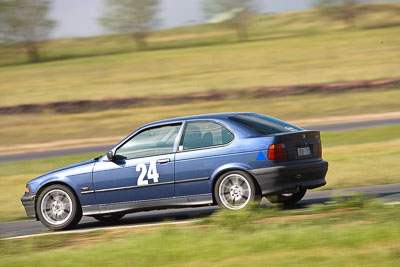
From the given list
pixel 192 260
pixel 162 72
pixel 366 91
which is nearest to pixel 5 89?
pixel 162 72

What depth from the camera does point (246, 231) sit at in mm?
6820

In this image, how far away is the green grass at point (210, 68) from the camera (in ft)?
134

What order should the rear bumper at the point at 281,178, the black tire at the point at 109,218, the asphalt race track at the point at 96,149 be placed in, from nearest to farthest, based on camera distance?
the rear bumper at the point at 281,178 < the black tire at the point at 109,218 < the asphalt race track at the point at 96,149

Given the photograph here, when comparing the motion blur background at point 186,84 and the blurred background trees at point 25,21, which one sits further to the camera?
the blurred background trees at point 25,21

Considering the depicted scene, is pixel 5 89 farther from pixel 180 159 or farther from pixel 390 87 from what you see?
pixel 180 159

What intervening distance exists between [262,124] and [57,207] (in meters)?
3.13

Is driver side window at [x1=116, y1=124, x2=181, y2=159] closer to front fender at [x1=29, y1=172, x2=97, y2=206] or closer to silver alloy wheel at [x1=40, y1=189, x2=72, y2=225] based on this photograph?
front fender at [x1=29, y1=172, x2=97, y2=206]

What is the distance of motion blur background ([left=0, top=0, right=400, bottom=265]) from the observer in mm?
19797

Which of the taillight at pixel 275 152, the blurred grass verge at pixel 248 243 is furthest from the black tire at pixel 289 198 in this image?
the blurred grass verge at pixel 248 243

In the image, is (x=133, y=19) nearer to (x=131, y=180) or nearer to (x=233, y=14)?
(x=233, y=14)

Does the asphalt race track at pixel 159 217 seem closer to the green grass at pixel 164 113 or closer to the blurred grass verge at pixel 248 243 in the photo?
the blurred grass verge at pixel 248 243

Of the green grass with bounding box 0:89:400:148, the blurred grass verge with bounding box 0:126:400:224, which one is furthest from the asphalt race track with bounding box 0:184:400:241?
the green grass with bounding box 0:89:400:148

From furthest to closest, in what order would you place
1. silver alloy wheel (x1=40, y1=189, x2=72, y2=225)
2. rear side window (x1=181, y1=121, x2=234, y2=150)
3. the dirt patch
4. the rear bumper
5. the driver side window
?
the dirt patch < silver alloy wheel (x1=40, y1=189, x2=72, y2=225) < the driver side window < rear side window (x1=181, y1=121, x2=234, y2=150) < the rear bumper

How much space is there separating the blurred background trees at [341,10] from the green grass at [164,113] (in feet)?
143
